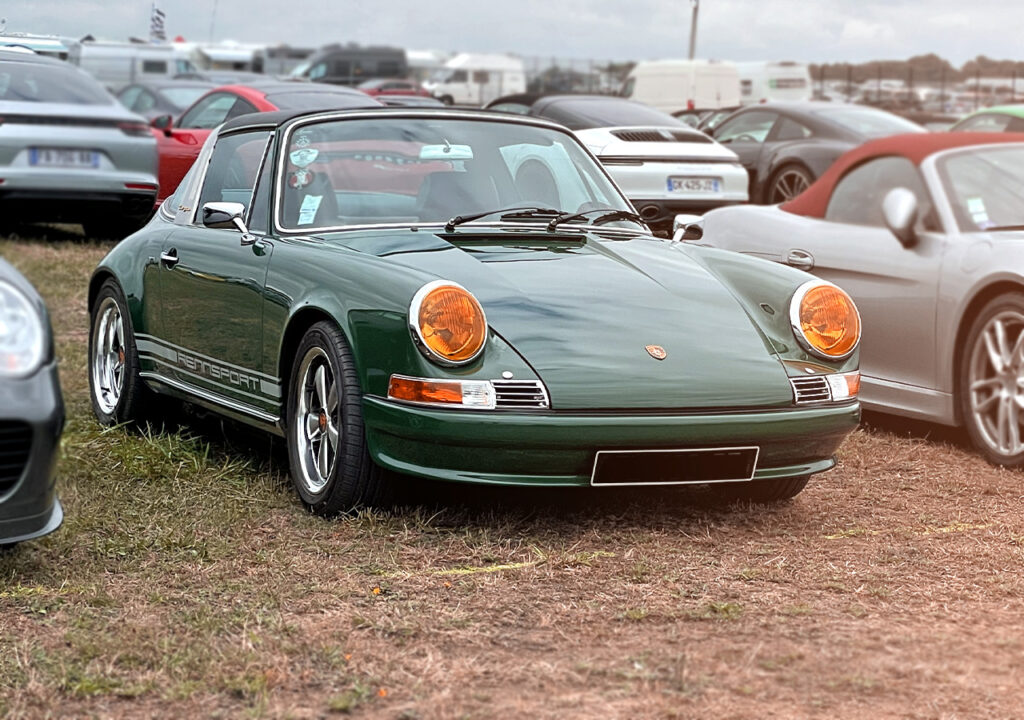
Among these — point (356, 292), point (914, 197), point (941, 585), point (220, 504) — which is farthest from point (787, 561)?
point (914, 197)

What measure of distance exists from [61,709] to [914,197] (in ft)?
13.9

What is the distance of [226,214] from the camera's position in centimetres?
572

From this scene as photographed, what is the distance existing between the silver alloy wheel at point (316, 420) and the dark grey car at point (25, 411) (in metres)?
1.09

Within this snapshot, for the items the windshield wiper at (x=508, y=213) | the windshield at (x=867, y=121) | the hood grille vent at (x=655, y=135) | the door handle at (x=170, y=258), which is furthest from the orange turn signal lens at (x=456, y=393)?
the windshield at (x=867, y=121)

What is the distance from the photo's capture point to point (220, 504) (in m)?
5.21

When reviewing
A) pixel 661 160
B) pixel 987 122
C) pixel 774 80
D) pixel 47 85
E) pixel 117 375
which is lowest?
pixel 774 80

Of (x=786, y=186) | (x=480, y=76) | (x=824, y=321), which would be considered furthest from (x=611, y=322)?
(x=480, y=76)

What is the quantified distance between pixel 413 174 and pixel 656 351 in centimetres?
140

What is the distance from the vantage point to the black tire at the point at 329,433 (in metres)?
4.83

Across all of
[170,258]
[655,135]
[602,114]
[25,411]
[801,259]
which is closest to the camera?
[25,411]

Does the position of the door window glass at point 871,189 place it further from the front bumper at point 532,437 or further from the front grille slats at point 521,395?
the front grille slats at point 521,395

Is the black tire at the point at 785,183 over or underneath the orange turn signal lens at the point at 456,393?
underneath

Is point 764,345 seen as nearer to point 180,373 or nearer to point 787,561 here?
Result: point 787,561

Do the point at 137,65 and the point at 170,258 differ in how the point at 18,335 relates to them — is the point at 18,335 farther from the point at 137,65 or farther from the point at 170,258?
the point at 137,65
